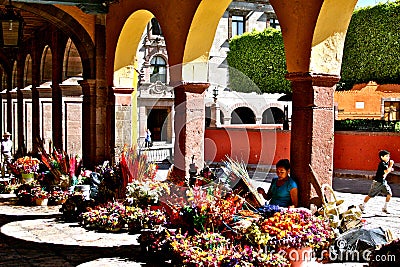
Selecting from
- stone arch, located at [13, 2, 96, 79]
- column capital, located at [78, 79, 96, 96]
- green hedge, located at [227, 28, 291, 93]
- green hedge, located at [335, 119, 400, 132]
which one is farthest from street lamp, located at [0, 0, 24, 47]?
green hedge, located at [227, 28, 291, 93]

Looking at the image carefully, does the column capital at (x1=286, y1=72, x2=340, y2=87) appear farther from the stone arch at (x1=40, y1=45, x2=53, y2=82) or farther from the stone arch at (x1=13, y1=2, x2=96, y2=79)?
the stone arch at (x1=40, y1=45, x2=53, y2=82)

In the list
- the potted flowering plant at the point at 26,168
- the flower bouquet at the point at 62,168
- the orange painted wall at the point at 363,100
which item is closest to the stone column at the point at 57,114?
the potted flowering plant at the point at 26,168

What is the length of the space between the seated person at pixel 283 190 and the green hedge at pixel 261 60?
2495 cm

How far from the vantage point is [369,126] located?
657 inches

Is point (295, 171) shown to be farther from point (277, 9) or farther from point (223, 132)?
point (223, 132)

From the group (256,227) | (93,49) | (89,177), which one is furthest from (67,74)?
(256,227)

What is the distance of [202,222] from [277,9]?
7.35ft

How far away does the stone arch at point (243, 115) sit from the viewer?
3388 centimetres

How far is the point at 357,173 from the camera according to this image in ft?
49.2

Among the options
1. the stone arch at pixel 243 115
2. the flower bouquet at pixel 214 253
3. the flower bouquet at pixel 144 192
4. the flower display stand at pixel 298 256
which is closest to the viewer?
the flower bouquet at pixel 214 253

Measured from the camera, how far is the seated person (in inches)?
215

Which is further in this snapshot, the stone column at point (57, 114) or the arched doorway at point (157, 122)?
the arched doorway at point (157, 122)

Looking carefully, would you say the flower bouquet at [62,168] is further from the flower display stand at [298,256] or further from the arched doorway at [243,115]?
the arched doorway at [243,115]

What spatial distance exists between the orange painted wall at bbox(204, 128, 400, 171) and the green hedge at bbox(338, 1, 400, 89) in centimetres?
761
